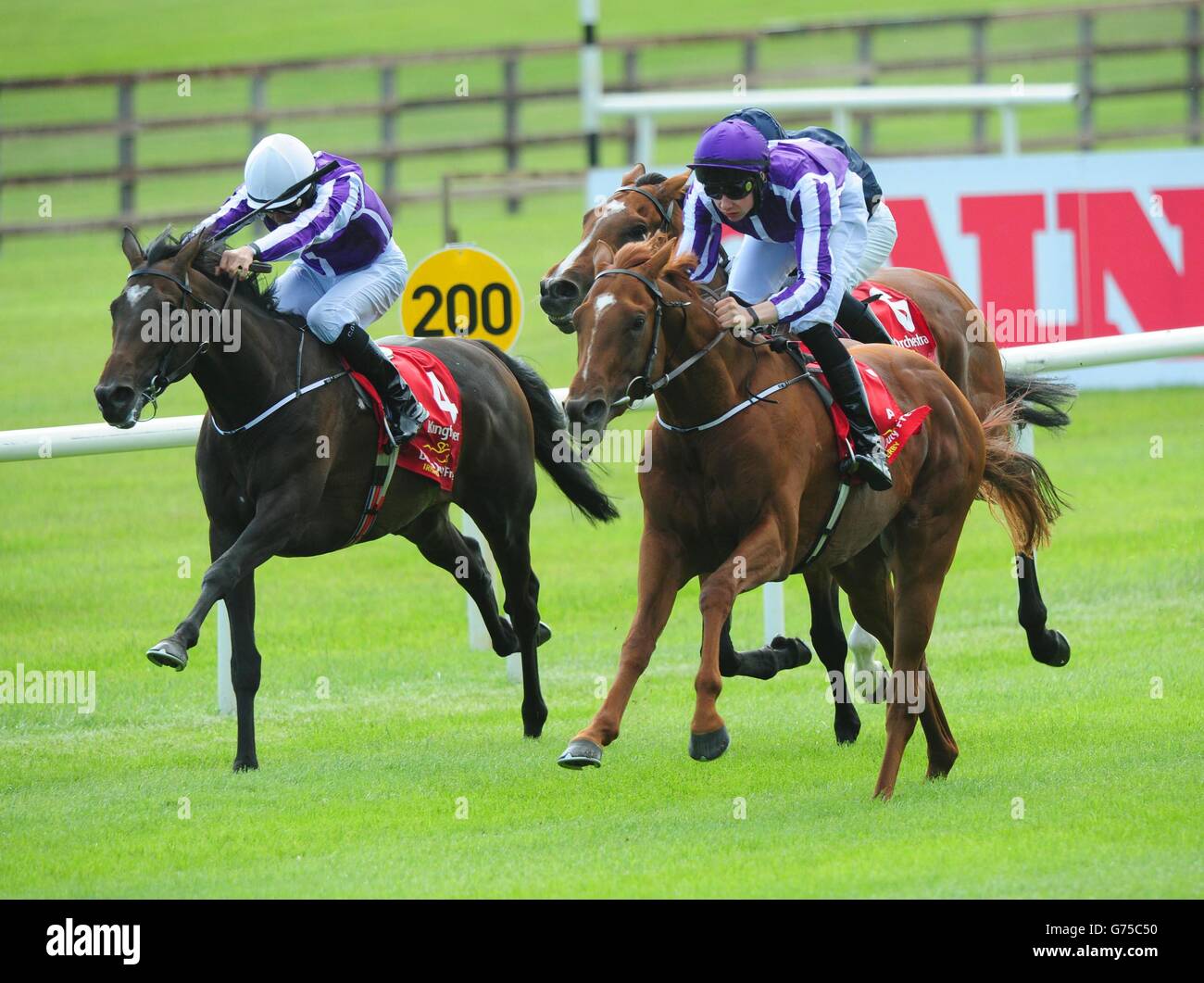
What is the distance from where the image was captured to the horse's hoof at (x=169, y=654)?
598cm

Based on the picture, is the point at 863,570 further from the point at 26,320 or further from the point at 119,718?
the point at 26,320

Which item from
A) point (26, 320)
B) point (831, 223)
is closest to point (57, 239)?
point (26, 320)

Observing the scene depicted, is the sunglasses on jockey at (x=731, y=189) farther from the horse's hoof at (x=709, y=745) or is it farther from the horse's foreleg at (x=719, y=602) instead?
the horse's hoof at (x=709, y=745)

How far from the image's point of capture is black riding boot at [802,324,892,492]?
246 inches

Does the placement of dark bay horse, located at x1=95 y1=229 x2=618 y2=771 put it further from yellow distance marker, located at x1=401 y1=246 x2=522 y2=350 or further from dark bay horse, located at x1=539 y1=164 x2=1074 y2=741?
dark bay horse, located at x1=539 y1=164 x2=1074 y2=741

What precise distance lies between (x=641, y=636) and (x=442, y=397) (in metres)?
2.09

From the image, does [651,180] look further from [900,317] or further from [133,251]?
[133,251]

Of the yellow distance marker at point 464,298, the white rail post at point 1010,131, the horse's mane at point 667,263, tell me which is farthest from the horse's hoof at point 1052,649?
the white rail post at point 1010,131

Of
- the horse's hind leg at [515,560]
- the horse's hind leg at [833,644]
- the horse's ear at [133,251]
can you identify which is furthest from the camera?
the horse's hind leg at [515,560]

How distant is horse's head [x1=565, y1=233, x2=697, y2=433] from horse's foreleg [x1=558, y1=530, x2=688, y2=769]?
0.48 m

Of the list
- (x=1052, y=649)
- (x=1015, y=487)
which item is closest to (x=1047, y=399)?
(x=1052, y=649)

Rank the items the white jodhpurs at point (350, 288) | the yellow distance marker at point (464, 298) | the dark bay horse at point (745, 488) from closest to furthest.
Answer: the dark bay horse at point (745, 488) < the white jodhpurs at point (350, 288) < the yellow distance marker at point (464, 298)

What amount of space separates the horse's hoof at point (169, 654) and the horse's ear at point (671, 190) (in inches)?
117

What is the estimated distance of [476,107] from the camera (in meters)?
39.9
